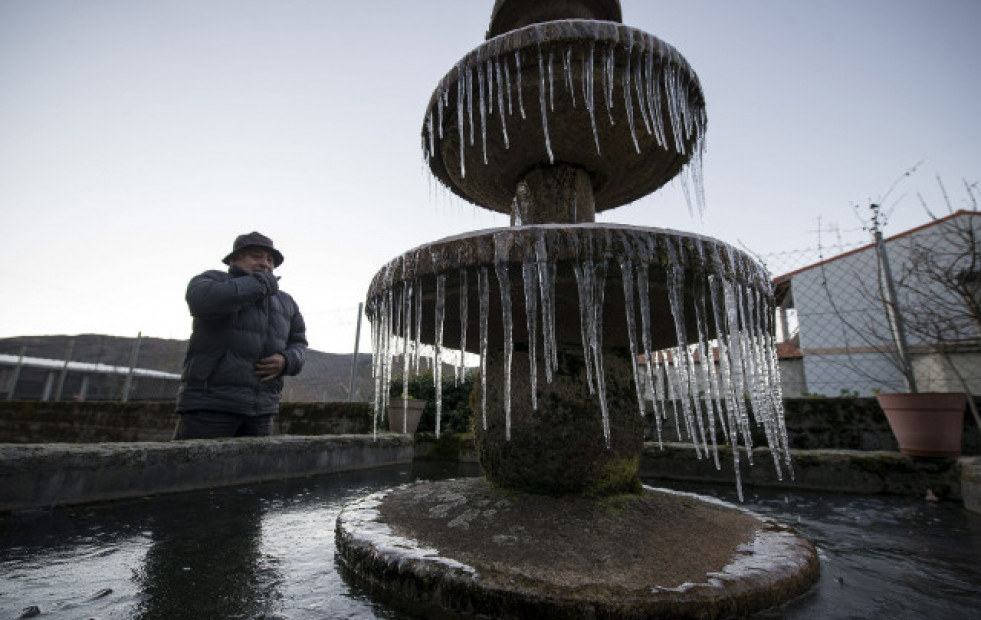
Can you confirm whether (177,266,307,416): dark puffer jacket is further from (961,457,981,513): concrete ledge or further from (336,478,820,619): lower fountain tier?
(961,457,981,513): concrete ledge

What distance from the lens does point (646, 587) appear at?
1.32 metres

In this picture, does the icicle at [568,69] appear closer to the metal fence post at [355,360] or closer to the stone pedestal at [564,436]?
the stone pedestal at [564,436]

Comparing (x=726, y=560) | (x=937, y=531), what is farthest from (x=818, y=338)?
(x=726, y=560)

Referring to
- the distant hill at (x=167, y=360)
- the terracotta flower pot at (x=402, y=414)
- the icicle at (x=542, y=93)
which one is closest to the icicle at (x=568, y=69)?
the icicle at (x=542, y=93)

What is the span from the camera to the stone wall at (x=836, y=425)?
487cm

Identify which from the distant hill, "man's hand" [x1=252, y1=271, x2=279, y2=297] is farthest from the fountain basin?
the distant hill

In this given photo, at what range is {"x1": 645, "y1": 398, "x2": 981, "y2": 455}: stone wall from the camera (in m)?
4.87

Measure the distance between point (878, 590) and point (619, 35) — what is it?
258 cm

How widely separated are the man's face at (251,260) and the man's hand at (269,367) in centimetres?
73

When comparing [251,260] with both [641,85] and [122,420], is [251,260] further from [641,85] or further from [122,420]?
[122,420]

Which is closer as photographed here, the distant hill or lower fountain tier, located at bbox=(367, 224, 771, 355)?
lower fountain tier, located at bbox=(367, 224, 771, 355)

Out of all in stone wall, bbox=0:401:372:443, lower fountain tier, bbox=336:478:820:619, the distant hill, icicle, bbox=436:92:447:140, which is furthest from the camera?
the distant hill

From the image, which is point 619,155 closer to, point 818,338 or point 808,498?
point 808,498

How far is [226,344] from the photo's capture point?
3268 millimetres
